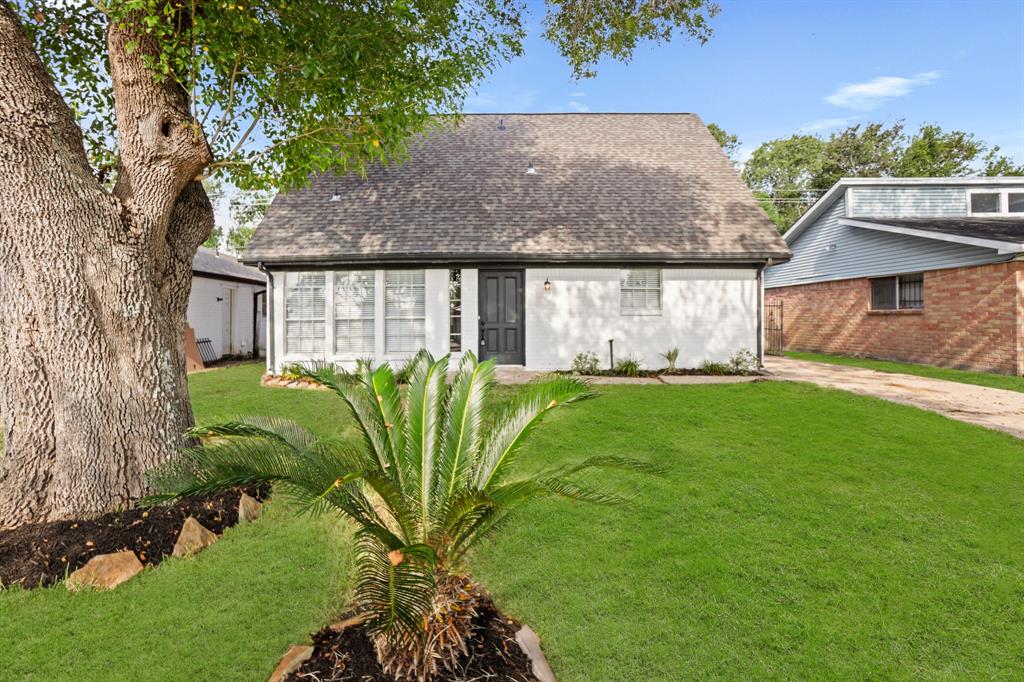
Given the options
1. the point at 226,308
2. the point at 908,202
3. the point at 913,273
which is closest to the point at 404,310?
the point at 226,308

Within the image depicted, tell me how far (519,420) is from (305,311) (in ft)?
32.6

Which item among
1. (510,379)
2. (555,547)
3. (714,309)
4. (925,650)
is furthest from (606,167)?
(925,650)

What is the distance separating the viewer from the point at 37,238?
3896 mm

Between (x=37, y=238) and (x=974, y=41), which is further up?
(x=974, y=41)

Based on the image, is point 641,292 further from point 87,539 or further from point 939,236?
point 87,539

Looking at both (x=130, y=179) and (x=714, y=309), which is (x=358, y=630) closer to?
(x=130, y=179)

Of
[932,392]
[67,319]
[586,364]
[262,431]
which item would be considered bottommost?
[932,392]

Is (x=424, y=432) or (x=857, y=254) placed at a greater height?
(x=857, y=254)

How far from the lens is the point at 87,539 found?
353cm

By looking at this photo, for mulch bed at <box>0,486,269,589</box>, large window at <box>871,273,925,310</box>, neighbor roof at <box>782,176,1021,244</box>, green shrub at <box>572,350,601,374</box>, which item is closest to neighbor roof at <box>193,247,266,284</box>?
green shrub at <box>572,350,601,374</box>

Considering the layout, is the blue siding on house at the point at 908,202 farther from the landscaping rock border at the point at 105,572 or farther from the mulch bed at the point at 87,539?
the landscaping rock border at the point at 105,572

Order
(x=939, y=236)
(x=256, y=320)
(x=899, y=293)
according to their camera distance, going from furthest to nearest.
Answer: (x=256, y=320)
(x=899, y=293)
(x=939, y=236)

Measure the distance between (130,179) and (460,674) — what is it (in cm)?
482

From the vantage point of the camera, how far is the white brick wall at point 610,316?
1102 centimetres
